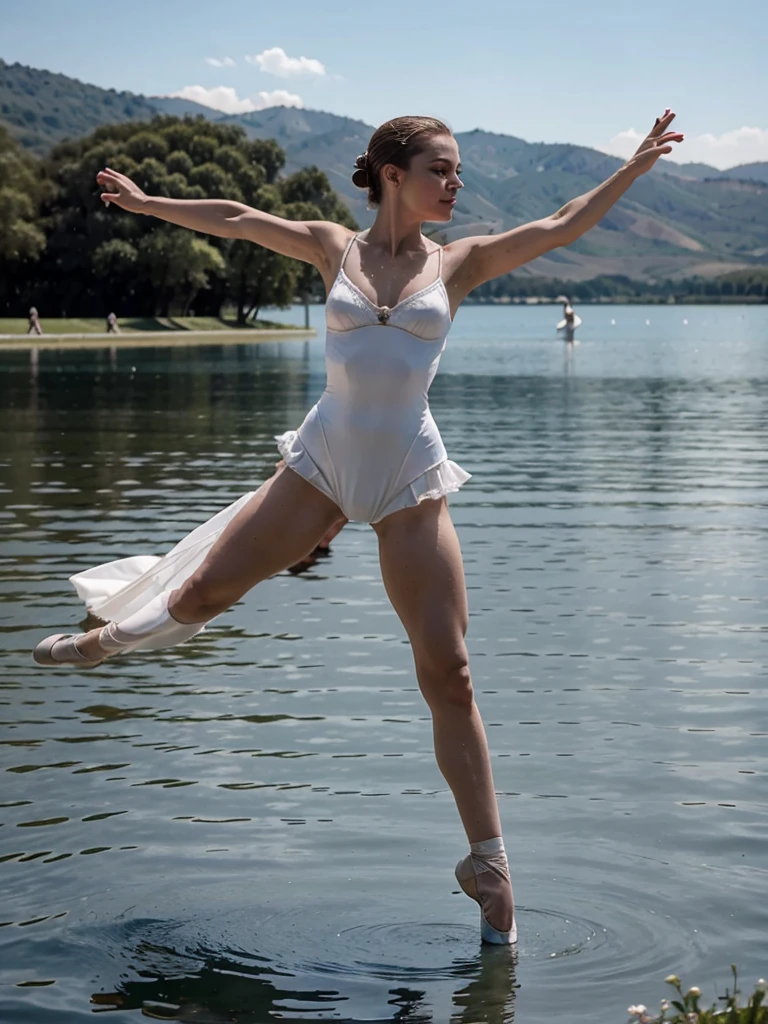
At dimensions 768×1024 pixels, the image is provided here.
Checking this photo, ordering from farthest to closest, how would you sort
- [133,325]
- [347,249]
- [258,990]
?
[133,325] → [347,249] → [258,990]

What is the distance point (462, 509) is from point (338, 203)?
95.5 metres

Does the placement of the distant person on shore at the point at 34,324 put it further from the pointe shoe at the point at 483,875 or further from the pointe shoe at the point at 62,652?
the pointe shoe at the point at 483,875

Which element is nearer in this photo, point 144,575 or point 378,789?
point 144,575

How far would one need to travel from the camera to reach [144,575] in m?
6.00

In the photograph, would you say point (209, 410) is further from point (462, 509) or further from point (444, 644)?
point (444, 644)

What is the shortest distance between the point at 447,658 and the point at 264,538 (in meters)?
0.69

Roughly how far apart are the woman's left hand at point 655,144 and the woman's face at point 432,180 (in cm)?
64

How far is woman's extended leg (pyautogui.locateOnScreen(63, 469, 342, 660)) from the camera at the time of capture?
5.33 meters

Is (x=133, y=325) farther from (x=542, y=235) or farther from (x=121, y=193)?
(x=542, y=235)

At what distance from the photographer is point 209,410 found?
108 ft

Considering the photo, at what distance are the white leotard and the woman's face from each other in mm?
246

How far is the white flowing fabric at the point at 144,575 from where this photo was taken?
5.79 metres

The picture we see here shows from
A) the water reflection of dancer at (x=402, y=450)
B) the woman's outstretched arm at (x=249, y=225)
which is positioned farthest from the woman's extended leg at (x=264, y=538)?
the woman's outstretched arm at (x=249, y=225)

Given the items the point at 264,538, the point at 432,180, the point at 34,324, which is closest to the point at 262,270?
the point at 34,324
